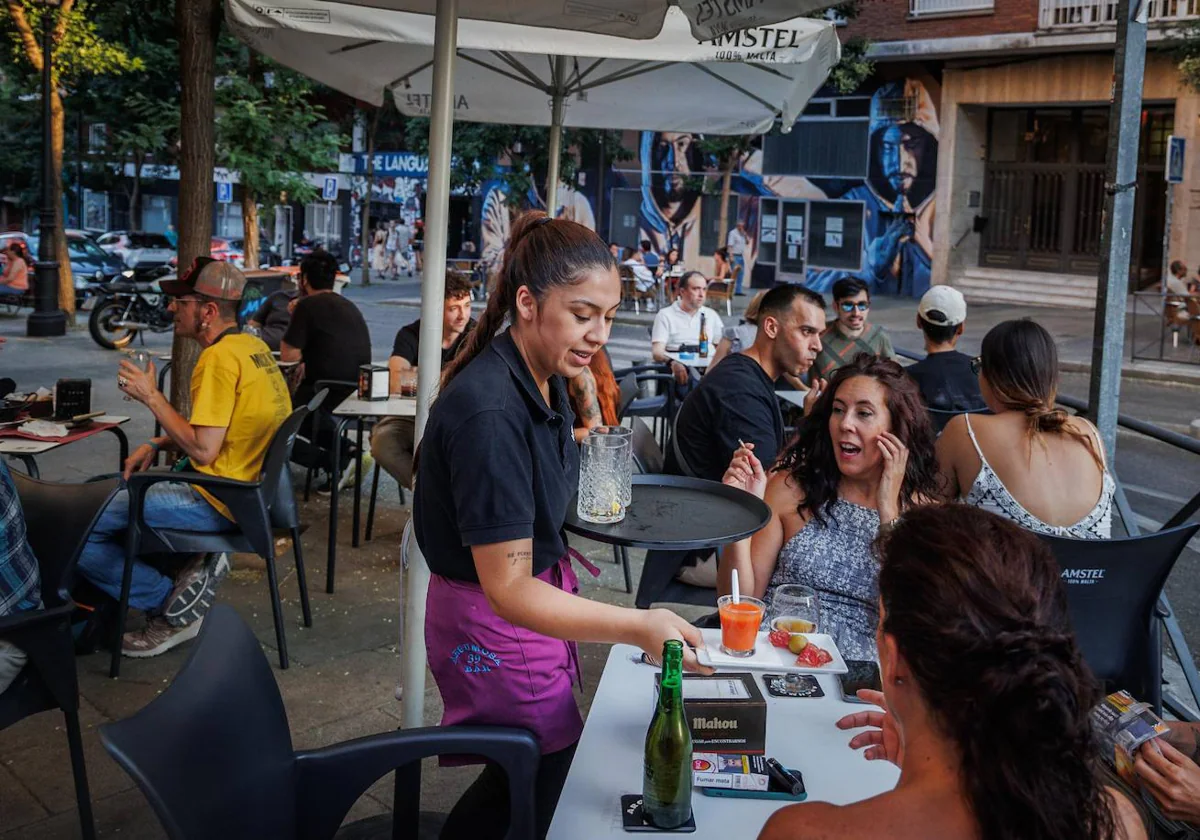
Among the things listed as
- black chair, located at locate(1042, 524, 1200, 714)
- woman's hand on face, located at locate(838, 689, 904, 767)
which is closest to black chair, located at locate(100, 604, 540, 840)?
woman's hand on face, located at locate(838, 689, 904, 767)

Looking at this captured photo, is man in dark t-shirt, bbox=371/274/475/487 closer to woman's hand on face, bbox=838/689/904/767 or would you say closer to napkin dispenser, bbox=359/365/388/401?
napkin dispenser, bbox=359/365/388/401

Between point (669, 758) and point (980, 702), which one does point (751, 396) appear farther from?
point (980, 702)

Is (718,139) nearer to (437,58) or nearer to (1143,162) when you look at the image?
A: (1143,162)

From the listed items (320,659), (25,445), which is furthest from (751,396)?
(25,445)

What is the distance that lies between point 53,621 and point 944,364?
4667 mm

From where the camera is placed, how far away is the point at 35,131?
3616 cm

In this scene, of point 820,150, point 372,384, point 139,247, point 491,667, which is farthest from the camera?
point 139,247

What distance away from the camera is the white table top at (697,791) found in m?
1.95

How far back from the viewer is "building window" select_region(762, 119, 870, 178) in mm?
27984

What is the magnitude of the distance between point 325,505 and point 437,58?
4.18m

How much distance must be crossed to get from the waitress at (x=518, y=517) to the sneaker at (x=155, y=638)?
107 inches

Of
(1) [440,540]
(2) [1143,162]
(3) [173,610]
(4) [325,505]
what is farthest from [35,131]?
(1) [440,540]

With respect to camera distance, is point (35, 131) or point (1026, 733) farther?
Result: point (35, 131)

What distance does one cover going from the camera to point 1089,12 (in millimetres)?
23453
